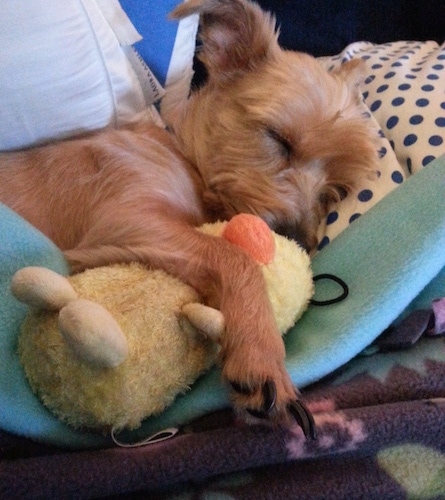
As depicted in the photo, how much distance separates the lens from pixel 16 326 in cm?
108

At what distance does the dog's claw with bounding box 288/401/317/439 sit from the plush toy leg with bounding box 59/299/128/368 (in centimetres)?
30

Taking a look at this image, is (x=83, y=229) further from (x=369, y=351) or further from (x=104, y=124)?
(x=369, y=351)

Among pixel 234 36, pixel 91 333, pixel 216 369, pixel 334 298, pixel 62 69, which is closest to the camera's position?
pixel 91 333

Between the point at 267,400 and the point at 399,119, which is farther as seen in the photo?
the point at 399,119

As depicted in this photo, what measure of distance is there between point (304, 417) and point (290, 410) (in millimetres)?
31

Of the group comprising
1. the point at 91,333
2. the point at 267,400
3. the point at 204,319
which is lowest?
the point at 267,400

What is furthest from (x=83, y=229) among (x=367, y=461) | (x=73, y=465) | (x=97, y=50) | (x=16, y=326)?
(x=367, y=461)

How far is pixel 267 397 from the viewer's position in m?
0.95

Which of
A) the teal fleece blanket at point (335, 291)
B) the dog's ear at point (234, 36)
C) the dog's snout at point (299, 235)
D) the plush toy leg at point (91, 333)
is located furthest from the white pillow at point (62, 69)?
the plush toy leg at point (91, 333)

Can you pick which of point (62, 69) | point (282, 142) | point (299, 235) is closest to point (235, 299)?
point (299, 235)

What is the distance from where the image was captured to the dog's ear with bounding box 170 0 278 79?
5.36ft

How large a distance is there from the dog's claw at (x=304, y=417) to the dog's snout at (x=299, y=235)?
2.07 ft

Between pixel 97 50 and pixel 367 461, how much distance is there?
126 centimetres

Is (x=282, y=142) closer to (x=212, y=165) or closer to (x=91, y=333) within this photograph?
(x=212, y=165)
